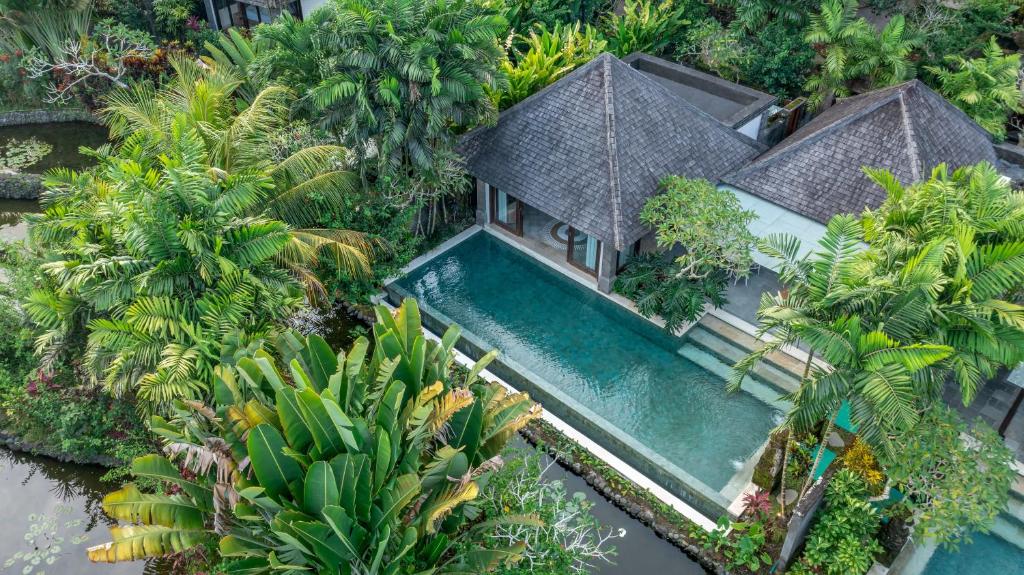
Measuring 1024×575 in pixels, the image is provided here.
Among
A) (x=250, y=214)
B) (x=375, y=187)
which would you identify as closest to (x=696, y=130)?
(x=375, y=187)

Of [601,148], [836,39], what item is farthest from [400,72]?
[836,39]

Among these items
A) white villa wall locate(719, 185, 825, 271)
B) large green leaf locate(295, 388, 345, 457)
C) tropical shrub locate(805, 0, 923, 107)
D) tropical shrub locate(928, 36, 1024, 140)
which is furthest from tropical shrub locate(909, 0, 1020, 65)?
large green leaf locate(295, 388, 345, 457)

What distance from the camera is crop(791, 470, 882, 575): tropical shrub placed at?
1138cm

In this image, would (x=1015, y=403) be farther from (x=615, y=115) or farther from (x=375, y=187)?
(x=375, y=187)

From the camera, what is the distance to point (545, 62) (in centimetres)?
2025

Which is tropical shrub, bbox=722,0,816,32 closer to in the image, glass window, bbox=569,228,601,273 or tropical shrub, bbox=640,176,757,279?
tropical shrub, bbox=640,176,757,279

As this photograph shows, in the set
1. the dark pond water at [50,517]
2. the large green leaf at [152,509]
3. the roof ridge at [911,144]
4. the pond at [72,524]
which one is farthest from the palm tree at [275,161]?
the roof ridge at [911,144]

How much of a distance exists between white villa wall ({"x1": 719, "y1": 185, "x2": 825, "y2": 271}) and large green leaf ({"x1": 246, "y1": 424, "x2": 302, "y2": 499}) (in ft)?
36.8

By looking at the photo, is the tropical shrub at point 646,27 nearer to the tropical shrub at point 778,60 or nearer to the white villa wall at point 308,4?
the tropical shrub at point 778,60

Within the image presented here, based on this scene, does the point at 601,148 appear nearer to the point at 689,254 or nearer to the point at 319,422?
the point at 689,254

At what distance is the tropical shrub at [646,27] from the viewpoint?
949 inches

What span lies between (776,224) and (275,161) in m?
11.5

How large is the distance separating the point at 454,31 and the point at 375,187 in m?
4.07

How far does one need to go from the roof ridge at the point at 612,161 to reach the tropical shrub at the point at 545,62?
2730 millimetres
